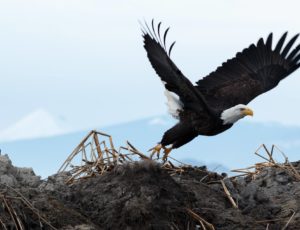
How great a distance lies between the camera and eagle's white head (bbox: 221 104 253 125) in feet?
25.6

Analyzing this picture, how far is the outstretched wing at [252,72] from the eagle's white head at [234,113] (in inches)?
30.7

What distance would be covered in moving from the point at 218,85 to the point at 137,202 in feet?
12.7

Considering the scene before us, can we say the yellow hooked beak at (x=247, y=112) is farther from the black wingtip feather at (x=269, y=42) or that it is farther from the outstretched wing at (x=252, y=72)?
the black wingtip feather at (x=269, y=42)

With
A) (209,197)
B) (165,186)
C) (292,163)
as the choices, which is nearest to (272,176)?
(292,163)

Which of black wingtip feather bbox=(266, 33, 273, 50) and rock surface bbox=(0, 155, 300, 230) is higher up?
black wingtip feather bbox=(266, 33, 273, 50)

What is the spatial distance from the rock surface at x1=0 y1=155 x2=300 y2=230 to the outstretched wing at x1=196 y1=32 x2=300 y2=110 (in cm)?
266

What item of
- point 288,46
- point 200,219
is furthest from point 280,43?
point 200,219

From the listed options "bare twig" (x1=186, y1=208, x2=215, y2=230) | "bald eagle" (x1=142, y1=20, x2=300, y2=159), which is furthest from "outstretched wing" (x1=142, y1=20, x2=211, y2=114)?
"bare twig" (x1=186, y1=208, x2=215, y2=230)

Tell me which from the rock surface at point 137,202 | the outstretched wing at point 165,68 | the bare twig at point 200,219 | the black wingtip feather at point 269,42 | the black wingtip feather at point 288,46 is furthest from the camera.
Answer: the black wingtip feather at point 269,42

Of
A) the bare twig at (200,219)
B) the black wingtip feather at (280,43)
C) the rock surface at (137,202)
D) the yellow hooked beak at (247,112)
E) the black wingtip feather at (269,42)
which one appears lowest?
the bare twig at (200,219)

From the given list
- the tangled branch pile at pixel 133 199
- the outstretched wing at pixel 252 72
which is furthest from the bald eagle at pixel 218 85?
the tangled branch pile at pixel 133 199

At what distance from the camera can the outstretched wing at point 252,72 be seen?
8.80 metres

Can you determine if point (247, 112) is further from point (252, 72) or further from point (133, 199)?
point (133, 199)

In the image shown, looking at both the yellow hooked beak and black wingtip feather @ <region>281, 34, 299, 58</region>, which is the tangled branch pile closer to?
the yellow hooked beak
